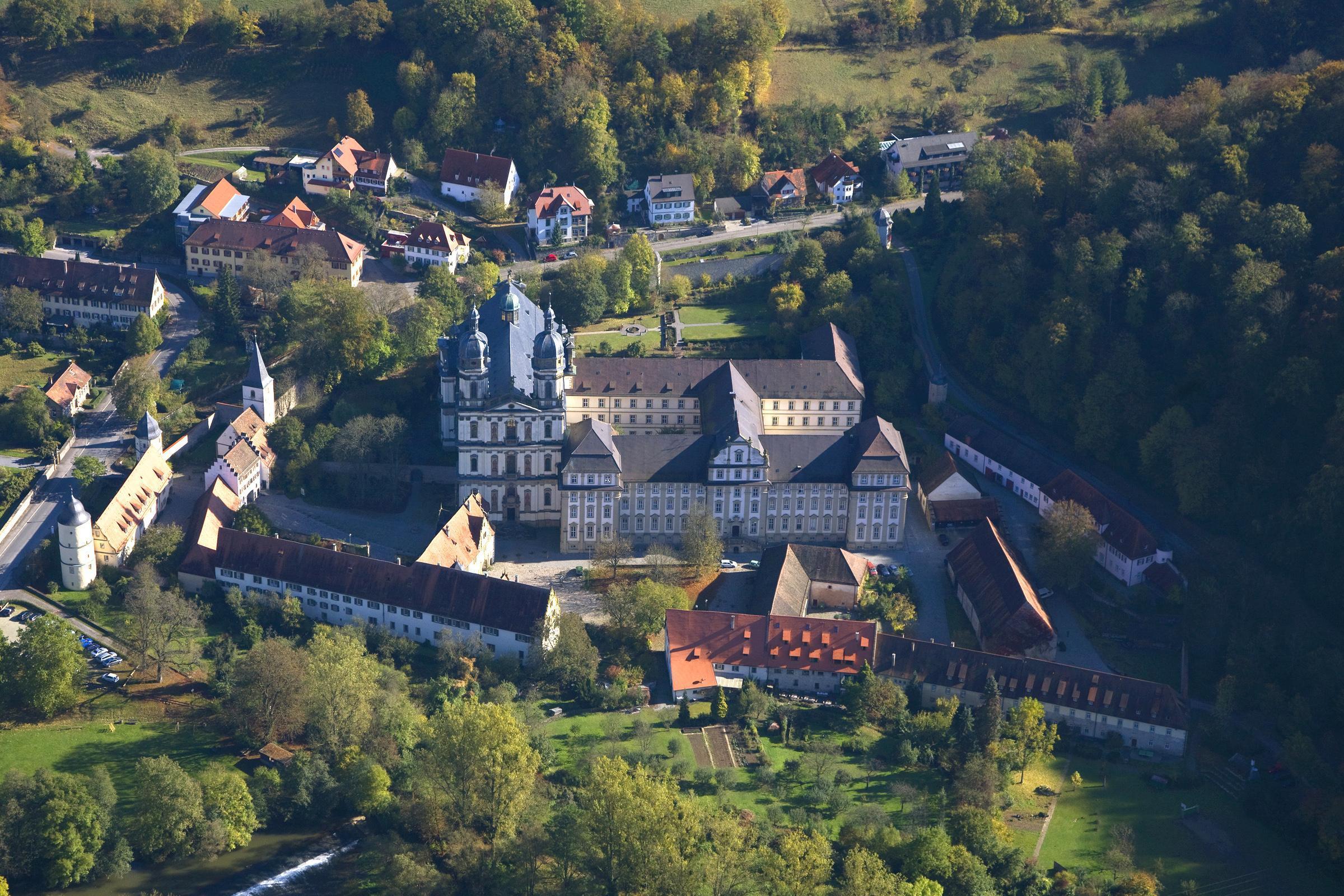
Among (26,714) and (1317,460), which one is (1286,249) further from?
(26,714)

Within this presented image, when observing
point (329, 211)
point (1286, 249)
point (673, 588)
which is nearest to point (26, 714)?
point (673, 588)

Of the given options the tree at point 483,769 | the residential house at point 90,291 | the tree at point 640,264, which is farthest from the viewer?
the tree at point 640,264

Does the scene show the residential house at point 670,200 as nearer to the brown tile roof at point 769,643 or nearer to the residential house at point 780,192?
the residential house at point 780,192

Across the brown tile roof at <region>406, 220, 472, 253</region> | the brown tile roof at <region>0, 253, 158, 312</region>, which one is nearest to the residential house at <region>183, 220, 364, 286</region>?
the brown tile roof at <region>406, 220, 472, 253</region>

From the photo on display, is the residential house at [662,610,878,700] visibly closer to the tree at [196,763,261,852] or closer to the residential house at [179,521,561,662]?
the residential house at [179,521,561,662]

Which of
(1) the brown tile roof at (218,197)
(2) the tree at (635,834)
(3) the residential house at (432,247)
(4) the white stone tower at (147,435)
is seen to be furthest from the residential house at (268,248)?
(2) the tree at (635,834)

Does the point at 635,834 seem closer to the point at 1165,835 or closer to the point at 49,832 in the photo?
the point at 49,832
